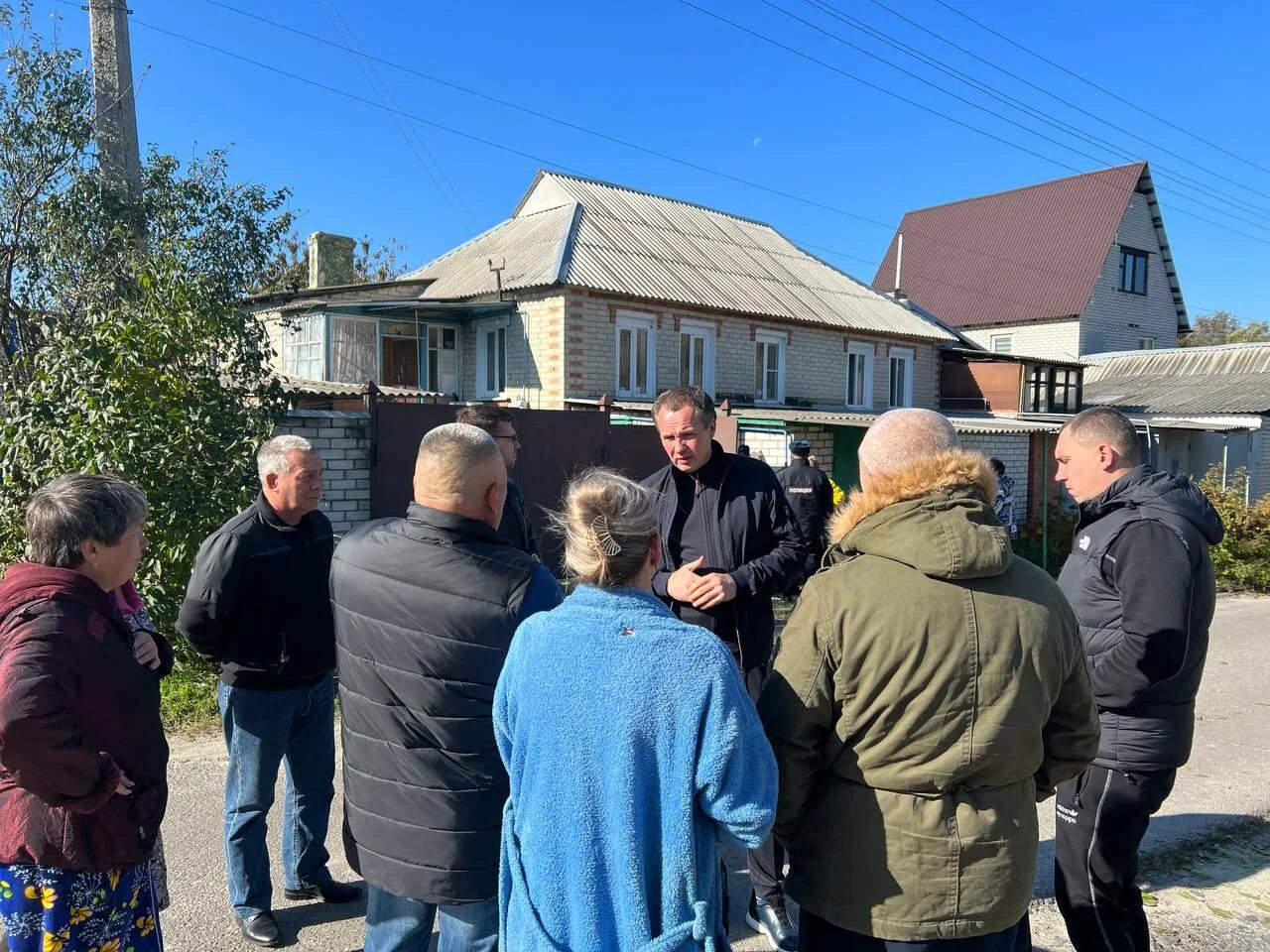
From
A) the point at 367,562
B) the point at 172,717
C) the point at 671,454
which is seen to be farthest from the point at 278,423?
the point at 367,562

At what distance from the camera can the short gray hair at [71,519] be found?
207 cm

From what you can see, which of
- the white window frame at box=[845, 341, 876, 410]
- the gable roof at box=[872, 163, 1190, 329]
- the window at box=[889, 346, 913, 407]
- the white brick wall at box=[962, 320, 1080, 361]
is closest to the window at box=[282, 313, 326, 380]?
the white window frame at box=[845, 341, 876, 410]

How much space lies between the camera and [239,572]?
2.97m

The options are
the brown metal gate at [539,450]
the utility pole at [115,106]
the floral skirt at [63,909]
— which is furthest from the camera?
the utility pole at [115,106]

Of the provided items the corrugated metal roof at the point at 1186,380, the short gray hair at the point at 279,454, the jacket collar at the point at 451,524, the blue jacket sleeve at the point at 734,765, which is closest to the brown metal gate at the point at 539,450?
the short gray hair at the point at 279,454

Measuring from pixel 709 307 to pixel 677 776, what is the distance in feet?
46.8

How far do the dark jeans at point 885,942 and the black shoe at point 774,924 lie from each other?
1.15m

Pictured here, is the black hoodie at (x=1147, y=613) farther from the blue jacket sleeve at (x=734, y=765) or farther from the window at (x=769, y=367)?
the window at (x=769, y=367)

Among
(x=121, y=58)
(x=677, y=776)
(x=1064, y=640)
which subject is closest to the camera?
(x=677, y=776)

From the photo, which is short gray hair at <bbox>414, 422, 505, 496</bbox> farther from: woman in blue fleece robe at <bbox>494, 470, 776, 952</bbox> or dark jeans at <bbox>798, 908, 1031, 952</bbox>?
dark jeans at <bbox>798, 908, 1031, 952</bbox>

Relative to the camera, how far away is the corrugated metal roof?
1869cm

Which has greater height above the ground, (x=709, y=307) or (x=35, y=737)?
(x=709, y=307)

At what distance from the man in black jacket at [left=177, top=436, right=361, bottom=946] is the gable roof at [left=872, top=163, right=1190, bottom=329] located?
1157 inches

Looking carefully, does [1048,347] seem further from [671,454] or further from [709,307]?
[671,454]
